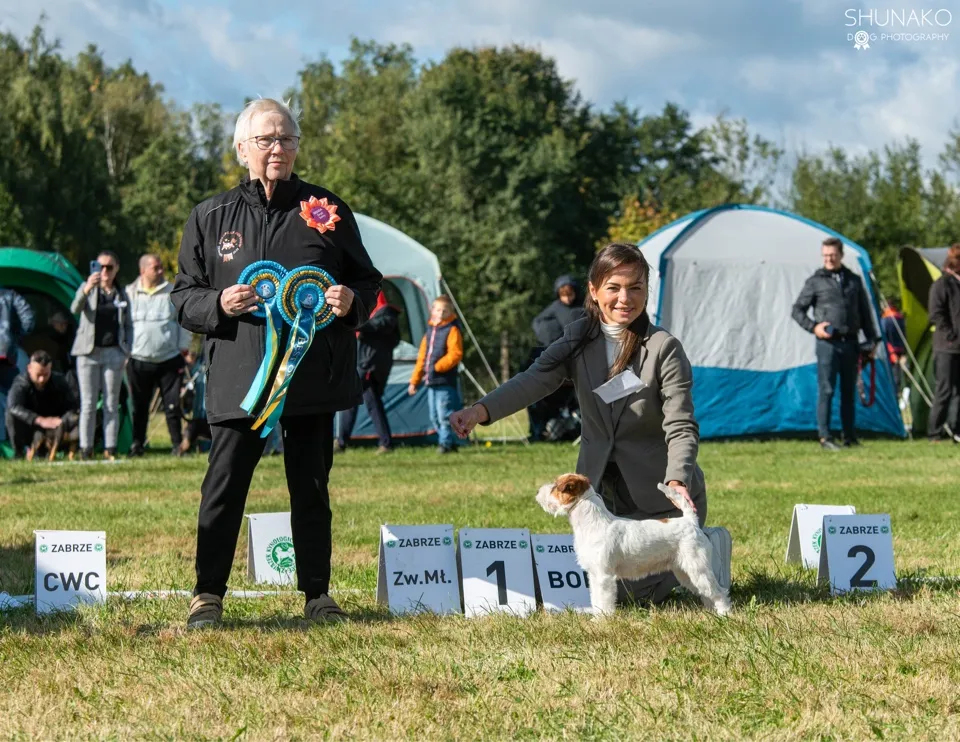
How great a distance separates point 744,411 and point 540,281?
21.4 metres

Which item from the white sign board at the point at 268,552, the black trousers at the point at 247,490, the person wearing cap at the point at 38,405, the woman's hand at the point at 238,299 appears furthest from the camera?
the person wearing cap at the point at 38,405

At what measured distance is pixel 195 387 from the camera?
1289cm

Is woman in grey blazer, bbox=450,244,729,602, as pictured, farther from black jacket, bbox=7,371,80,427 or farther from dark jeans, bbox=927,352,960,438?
dark jeans, bbox=927,352,960,438

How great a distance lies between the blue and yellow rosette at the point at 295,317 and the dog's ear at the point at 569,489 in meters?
0.90

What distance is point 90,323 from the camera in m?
10.2

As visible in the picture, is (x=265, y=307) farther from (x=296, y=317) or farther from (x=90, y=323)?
(x=90, y=323)

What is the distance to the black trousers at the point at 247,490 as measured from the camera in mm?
3973

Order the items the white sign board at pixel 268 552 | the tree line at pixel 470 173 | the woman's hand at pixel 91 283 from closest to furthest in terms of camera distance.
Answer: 1. the white sign board at pixel 268 552
2. the woman's hand at pixel 91 283
3. the tree line at pixel 470 173

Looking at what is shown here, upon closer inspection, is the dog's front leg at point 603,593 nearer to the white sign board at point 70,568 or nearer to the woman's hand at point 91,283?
the white sign board at point 70,568

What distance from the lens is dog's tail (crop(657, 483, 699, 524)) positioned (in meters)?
3.95

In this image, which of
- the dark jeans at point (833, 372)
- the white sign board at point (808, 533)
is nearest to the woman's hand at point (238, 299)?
the white sign board at point (808, 533)

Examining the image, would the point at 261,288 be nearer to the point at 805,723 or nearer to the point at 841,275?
the point at 805,723

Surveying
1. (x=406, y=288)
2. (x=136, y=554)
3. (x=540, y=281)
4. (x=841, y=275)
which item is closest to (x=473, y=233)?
(x=540, y=281)

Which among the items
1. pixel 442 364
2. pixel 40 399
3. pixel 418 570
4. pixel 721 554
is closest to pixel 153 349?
pixel 40 399
